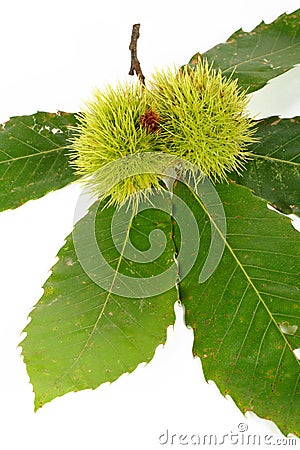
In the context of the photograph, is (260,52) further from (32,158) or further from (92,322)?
(92,322)

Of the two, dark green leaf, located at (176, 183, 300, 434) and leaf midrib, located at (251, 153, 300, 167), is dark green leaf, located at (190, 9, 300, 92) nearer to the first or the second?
leaf midrib, located at (251, 153, 300, 167)

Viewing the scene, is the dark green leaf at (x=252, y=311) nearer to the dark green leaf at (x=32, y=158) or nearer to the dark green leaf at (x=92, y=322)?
the dark green leaf at (x=92, y=322)

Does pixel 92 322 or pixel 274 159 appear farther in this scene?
pixel 274 159

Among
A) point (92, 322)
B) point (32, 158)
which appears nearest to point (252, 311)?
point (92, 322)

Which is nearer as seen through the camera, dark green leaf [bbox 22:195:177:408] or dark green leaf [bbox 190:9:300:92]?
dark green leaf [bbox 22:195:177:408]

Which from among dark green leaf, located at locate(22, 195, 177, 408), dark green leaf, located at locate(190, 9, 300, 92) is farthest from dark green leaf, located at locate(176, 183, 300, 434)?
dark green leaf, located at locate(190, 9, 300, 92)
